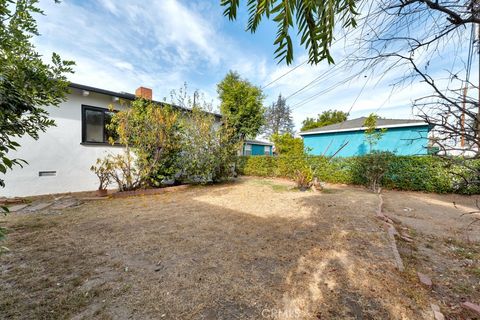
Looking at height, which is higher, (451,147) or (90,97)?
(90,97)

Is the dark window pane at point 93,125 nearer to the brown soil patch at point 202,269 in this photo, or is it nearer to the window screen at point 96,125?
the window screen at point 96,125

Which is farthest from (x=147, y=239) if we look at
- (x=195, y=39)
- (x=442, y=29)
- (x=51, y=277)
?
(x=195, y=39)

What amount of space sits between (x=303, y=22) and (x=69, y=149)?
7637 mm

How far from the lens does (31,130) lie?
1.62m

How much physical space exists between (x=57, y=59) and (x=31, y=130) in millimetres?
645

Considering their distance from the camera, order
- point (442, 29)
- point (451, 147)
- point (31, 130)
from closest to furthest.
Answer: point (451, 147) < point (442, 29) < point (31, 130)

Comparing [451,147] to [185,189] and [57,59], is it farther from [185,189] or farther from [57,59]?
[185,189]

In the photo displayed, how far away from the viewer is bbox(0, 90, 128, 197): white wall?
5254 millimetres

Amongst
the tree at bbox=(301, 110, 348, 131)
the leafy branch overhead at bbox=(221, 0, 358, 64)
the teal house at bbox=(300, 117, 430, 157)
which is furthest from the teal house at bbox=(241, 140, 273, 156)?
the leafy branch overhead at bbox=(221, 0, 358, 64)

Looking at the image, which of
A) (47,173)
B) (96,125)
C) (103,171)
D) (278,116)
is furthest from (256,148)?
(278,116)

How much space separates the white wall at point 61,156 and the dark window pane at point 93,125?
223 mm

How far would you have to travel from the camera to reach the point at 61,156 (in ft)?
19.1

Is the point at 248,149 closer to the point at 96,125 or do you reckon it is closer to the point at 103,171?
the point at 96,125

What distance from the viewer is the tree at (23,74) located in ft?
4.38
